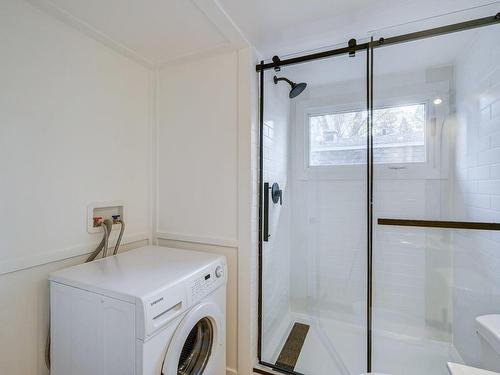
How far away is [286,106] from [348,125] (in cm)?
52

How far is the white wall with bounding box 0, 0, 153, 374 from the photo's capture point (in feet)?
3.70

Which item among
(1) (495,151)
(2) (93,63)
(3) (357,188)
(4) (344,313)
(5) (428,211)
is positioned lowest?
(4) (344,313)

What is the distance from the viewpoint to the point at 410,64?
1737 mm

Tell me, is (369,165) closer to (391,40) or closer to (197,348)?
(391,40)

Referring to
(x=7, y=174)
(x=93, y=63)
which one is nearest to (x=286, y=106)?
(x=93, y=63)

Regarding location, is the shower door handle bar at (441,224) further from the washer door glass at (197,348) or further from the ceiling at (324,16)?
the washer door glass at (197,348)

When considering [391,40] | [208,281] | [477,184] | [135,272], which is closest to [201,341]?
[208,281]

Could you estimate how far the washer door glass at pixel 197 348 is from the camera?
131 centimetres

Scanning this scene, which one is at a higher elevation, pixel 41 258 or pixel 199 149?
pixel 199 149

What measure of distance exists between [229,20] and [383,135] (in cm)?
132

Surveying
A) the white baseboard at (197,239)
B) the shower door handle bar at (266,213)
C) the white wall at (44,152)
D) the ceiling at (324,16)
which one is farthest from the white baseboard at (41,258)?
the ceiling at (324,16)

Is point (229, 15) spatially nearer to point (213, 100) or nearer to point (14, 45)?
point (213, 100)

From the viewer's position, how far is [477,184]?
1531 millimetres

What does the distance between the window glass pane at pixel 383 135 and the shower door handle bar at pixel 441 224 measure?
1.45ft
